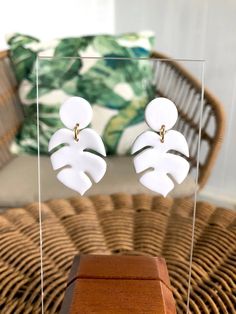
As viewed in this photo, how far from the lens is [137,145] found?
603 millimetres

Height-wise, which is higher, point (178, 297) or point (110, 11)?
point (110, 11)

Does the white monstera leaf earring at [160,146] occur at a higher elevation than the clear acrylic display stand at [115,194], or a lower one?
higher

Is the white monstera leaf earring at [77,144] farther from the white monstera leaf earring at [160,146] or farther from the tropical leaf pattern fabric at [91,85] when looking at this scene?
the tropical leaf pattern fabric at [91,85]

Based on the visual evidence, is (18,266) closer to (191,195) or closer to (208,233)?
(208,233)

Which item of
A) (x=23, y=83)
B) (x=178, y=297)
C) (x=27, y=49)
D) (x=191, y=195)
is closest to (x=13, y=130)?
(x=23, y=83)

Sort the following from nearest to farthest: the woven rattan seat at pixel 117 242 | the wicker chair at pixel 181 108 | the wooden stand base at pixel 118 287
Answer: the wooden stand base at pixel 118 287, the woven rattan seat at pixel 117 242, the wicker chair at pixel 181 108

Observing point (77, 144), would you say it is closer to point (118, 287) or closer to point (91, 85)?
point (118, 287)

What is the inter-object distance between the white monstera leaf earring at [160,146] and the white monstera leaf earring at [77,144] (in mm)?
53

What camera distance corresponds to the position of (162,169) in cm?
62

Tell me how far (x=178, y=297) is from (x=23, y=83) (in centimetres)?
92

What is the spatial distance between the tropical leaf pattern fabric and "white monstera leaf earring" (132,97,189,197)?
2.40 ft

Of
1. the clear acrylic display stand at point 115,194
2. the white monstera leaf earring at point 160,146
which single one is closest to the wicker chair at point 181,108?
the clear acrylic display stand at point 115,194

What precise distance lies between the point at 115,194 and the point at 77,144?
491 millimetres

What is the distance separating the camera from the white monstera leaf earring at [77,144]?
0.60m
